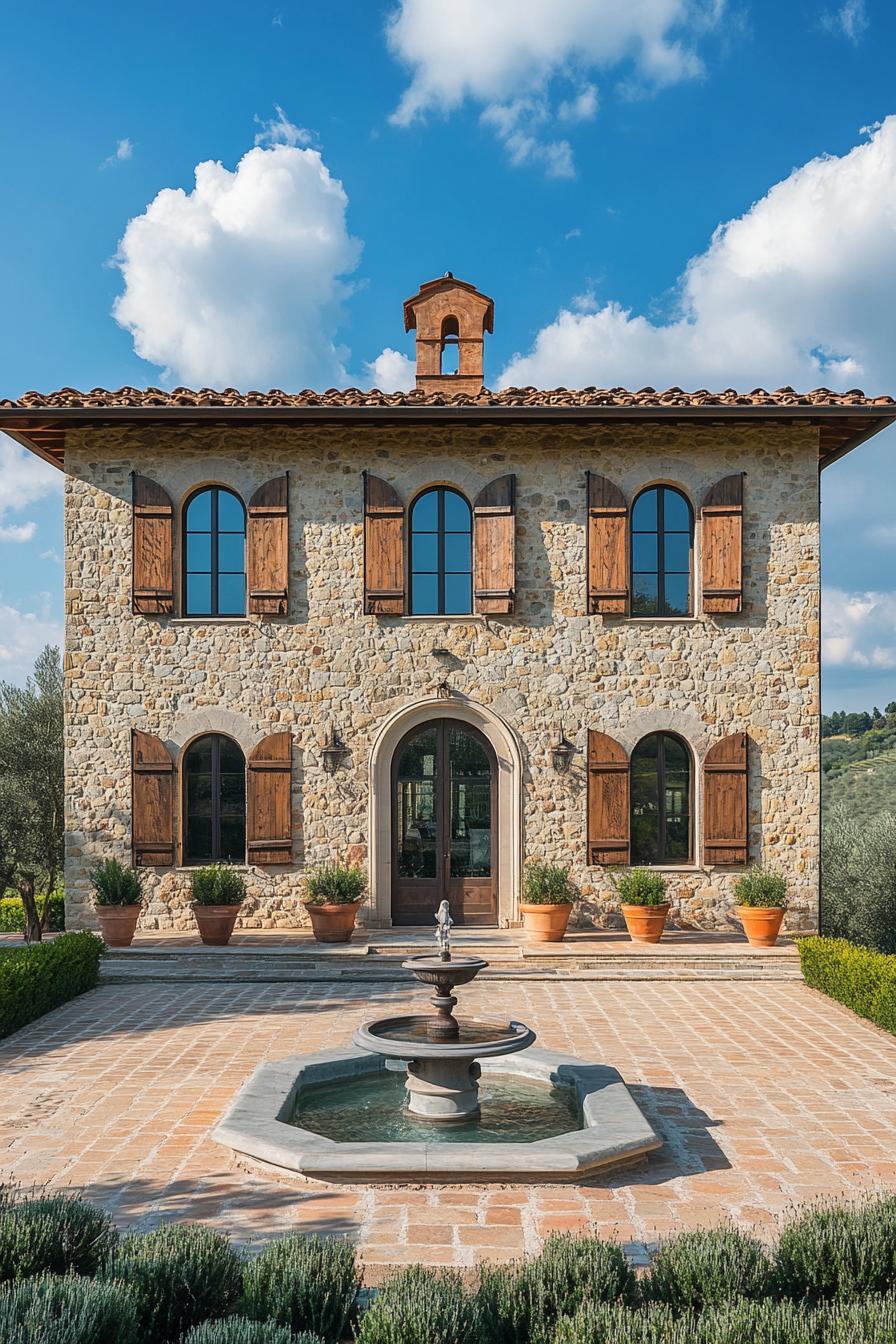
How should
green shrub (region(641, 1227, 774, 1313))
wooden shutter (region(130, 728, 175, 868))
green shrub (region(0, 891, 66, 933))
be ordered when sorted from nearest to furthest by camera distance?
green shrub (region(641, 1227, 774, 1313)) → wooden shutter (region(130, 728, 175, 868)) → green shrub (region(0, 891, 66, 933))

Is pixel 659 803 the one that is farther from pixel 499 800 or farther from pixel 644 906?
pixel 499 800

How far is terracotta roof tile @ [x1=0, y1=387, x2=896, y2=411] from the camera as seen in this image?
13086 millimetres

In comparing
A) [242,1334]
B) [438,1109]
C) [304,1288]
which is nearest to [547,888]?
[438,1109]

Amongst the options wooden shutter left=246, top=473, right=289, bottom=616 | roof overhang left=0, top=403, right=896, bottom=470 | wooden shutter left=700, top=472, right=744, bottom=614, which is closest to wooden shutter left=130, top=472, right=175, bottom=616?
roof overhang left=0, top=403, right=896, bottom=470

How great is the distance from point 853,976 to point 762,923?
231cm

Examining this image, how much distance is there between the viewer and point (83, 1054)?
340 inches

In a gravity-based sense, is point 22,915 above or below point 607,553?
below

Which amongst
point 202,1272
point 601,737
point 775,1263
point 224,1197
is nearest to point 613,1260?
point 775,1263

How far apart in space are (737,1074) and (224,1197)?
432cm

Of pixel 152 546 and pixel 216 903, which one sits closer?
pixel 216 903

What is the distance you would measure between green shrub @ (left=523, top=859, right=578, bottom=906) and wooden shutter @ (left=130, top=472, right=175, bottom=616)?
19.5ft

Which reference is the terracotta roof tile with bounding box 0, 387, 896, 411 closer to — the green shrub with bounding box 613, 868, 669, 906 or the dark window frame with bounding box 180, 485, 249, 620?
the dark window frame with bounding box 180, 485, 249, 620

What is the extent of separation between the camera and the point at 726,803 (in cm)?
1336

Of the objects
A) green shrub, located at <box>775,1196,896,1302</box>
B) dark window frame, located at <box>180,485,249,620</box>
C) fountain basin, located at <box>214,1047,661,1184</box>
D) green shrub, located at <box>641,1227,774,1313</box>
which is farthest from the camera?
dark window frame, located at <box>180,485,249,620</box>
